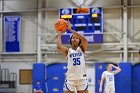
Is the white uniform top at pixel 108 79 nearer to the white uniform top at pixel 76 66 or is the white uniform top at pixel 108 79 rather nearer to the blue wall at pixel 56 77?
the blue wall at pixel 56 77

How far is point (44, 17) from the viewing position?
1523 cm

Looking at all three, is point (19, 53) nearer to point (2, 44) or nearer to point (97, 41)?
point (2, 44)

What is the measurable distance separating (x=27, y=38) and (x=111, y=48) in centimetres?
377

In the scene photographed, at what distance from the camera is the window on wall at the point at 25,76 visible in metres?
15.2

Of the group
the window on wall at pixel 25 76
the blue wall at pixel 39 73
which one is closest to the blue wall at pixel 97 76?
the blue wall at pixel 39 73

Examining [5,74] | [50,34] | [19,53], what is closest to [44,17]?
[50,34]

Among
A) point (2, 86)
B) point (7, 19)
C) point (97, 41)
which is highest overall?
point (7, 19)

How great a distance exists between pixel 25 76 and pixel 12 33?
1977 millimetres

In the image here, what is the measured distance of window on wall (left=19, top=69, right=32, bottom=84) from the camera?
15.2 meters

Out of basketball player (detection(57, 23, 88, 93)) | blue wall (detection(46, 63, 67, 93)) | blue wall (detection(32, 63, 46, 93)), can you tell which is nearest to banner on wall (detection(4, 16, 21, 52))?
blue wall (detection(32, 63, 46, 93))

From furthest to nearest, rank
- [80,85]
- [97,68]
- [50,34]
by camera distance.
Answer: [50,34] < [97,68] < [80,85]

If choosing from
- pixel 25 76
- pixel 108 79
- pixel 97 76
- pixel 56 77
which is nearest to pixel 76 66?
pixel 108 79

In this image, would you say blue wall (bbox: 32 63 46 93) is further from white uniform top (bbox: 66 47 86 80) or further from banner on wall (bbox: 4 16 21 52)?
white uniform top (bbox: 66 47 86 80)

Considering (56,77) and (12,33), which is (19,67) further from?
(56,77)
